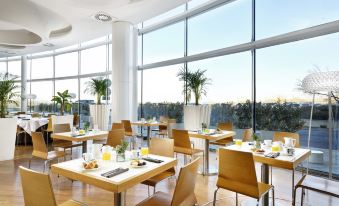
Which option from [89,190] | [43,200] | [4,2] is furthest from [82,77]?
[43,200]

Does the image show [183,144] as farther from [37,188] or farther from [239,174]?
[37,188]

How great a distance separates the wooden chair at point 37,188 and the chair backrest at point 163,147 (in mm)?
1541

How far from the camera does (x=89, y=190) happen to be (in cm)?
342

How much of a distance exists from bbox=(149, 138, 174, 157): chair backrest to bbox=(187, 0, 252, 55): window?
3.60 m

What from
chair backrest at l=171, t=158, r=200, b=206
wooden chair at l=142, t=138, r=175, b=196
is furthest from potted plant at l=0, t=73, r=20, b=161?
chair backrest at l=171, t=158, r=200, b=206

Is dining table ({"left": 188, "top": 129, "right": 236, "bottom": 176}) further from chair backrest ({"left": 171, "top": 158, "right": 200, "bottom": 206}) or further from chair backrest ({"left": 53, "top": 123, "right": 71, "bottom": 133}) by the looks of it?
chair backrest ({"left": 53, "top": 123, "right": 71, "bottom": 133})

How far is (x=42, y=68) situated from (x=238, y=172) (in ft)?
41.9

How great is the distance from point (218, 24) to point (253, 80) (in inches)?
78.2

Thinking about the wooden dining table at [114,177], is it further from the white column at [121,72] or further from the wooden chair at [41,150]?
the white column at [121,72]

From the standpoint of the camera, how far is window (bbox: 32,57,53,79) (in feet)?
38.1

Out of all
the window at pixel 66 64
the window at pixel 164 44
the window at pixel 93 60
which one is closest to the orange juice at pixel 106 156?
the window at pixel 164 44

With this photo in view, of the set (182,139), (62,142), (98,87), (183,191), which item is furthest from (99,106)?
(183,191)

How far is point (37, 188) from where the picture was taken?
62.0 inches

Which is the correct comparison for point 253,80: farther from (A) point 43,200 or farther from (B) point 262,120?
(A) point 43,200
